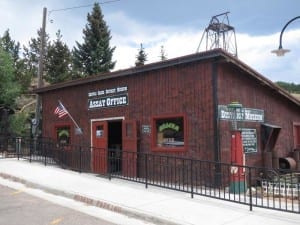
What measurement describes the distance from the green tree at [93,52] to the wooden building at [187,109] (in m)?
20.5

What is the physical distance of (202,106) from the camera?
472 inches

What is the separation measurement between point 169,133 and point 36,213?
5640 mm

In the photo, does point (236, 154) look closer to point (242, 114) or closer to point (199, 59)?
point (242, 114)

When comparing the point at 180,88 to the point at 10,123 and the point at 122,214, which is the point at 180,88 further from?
the point at 10,123

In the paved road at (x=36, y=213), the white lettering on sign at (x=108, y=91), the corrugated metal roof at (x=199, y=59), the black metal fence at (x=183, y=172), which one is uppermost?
the corrugated metal roof at (x=199, y=59)

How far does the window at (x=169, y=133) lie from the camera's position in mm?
12573

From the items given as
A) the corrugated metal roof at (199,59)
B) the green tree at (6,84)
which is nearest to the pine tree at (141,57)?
the green tree at (6,84)

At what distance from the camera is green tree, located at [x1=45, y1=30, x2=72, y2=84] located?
36.6m

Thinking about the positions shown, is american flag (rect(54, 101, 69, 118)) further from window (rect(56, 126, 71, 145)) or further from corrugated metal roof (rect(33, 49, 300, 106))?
corrugated metal roof (rect(33, 49, 300, 106))

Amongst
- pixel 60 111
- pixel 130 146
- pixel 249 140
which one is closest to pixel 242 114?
pixel 249 140

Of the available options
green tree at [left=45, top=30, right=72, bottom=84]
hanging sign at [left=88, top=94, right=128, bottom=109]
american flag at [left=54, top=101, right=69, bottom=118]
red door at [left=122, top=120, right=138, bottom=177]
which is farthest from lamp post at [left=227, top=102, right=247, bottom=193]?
green tree at [left=45, top=30, right=72, bottom=84]

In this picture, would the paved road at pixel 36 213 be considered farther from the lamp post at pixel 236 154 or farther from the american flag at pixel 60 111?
the american flag at pixel 60 111

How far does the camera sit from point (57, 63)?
123ft

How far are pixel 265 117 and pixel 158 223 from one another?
8.30 metres
